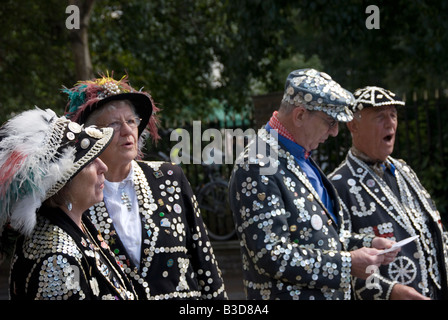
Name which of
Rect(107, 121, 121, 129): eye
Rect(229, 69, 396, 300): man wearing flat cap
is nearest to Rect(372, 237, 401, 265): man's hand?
Rect(229, 69, 396, 300): man wearing flat cap

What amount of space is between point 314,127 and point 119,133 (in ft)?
3.10

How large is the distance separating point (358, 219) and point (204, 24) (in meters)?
9.69

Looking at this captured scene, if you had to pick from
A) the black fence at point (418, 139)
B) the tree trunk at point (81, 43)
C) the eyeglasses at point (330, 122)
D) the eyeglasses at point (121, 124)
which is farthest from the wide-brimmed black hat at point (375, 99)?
the tree trunk at point (81, 43)

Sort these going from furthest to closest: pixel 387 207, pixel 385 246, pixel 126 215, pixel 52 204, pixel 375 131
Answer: pixel 375 131 < pixel 387 207 < pixel 385 246 < pixel 126 215 < pixel 52 204

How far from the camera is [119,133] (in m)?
3.52

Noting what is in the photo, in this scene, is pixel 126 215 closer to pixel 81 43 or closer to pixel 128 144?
pixel 128 144

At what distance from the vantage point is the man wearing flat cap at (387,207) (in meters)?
4.18

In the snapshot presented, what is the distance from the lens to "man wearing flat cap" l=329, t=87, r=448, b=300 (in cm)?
418

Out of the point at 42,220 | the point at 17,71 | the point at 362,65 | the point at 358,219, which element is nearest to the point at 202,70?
the point at 17,71

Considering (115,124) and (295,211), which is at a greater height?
(115,124)

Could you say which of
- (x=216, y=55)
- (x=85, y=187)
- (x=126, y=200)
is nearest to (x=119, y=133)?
(x=126, y=200)

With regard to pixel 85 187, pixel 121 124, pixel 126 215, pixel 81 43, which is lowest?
pixel 126 215

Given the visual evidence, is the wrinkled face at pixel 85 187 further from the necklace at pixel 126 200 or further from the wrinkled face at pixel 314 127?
the wrinkled face at pixel 314 127

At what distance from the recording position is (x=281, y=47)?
11.8 m
